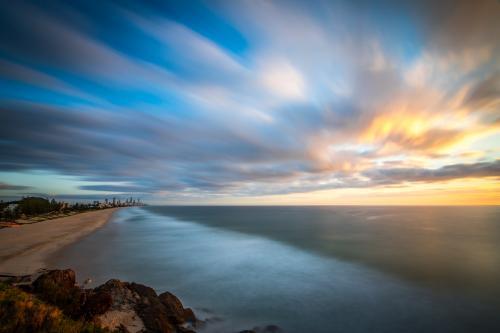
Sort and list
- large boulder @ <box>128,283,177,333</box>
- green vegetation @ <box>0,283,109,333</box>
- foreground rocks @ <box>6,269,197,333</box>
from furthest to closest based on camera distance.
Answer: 1. large boulder @ <box>128,283,177,333</box>
2. foreground rocks @ <box>6,269,197,333</box>
3. green vegetation @ <box>0,283,109,333</box>

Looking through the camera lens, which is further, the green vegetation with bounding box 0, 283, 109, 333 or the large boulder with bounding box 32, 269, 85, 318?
the large boulder with bounding box 32, 269, 85, 318

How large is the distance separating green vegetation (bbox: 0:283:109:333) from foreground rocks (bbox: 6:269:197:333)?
72cm

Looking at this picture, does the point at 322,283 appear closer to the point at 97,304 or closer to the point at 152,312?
the point at 152,312

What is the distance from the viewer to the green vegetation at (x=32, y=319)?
599cm

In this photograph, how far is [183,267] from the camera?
63.5 ft

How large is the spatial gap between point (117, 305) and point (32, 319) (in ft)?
9.11

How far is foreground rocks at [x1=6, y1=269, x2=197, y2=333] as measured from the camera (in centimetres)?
785

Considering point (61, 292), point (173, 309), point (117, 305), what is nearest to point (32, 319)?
point (117, 305)

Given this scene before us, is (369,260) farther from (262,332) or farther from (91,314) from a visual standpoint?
(91,314)

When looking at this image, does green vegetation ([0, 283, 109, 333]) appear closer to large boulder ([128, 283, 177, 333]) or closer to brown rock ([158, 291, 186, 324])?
large boulder ([128, 283, 177, 333])

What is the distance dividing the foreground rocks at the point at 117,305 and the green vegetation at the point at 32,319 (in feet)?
2.38

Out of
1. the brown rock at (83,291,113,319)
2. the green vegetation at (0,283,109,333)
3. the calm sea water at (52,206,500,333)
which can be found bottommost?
the calm sea water at (52,206,500,333)

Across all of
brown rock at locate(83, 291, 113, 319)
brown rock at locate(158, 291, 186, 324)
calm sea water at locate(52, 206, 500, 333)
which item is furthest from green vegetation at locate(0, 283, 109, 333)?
calm sea water at locate(52, 206, 500, 333)

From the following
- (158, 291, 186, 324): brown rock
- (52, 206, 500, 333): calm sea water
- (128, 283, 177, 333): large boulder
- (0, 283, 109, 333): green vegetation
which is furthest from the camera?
(52, 206, 500, 333): calm sea water
